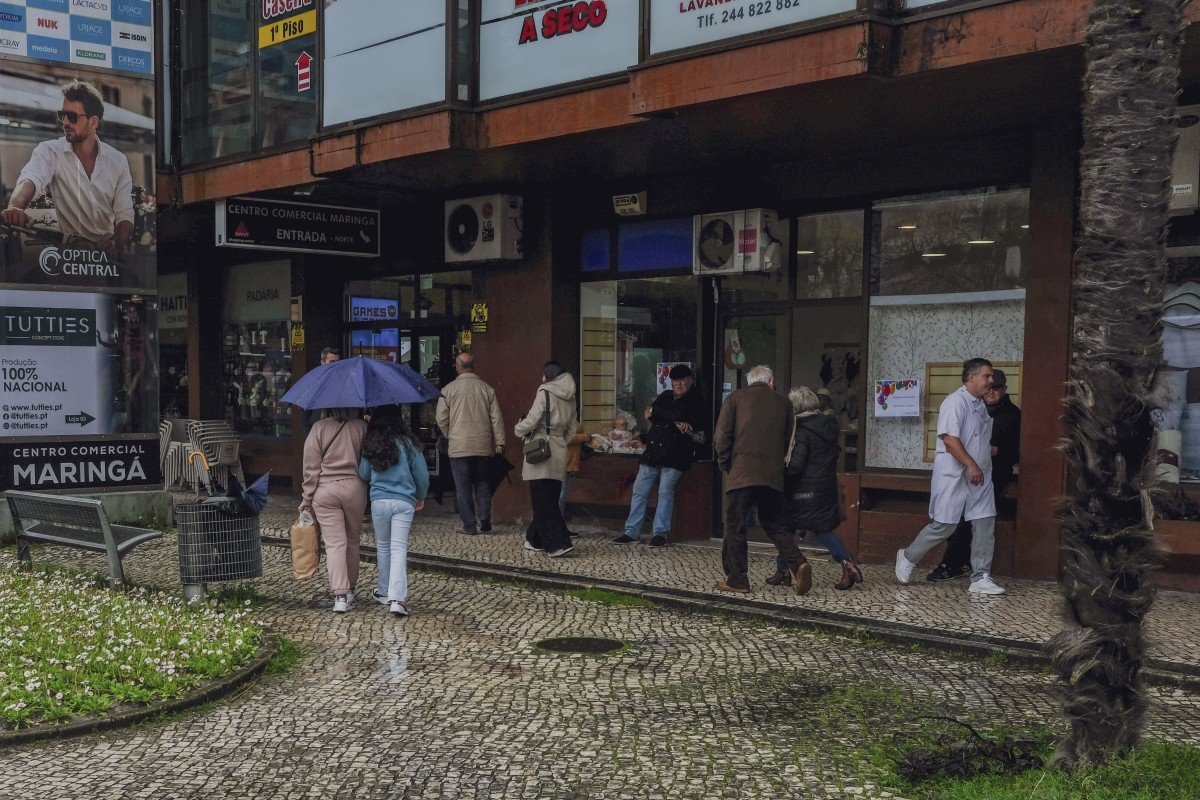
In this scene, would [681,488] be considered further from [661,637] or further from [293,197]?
[293,197]

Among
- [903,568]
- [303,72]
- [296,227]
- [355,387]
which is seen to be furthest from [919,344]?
[303,72]

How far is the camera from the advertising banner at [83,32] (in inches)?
480

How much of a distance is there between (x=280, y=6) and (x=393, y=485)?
7.64 m

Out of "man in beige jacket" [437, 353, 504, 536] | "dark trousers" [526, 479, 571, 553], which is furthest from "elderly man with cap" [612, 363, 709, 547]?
"man in beige jacket" [437, 353, 504, 536]

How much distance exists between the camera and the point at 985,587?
950 cm

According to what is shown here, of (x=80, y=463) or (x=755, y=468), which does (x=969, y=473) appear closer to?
(x=755, y=468)

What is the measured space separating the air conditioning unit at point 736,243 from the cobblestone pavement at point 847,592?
2755mm

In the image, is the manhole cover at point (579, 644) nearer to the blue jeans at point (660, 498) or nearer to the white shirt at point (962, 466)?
the white shirt at point (962, 466)

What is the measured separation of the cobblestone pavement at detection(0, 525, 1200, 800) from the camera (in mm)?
5223

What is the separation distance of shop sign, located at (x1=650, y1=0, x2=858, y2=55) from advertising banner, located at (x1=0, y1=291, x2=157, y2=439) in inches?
253

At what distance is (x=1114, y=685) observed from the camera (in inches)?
185

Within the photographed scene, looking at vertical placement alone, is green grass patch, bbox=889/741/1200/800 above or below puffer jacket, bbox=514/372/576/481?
below

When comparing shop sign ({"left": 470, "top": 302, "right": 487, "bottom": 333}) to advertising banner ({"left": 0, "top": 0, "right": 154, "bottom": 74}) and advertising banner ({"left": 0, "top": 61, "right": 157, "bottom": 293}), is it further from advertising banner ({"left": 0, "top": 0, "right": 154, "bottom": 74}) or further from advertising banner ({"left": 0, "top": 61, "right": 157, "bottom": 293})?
advertising banner ({"left": 0, "top": 0, "right": 154, "bottom": 74})

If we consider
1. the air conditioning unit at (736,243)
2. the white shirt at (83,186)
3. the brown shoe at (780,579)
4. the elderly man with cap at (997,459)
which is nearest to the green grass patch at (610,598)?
the brown shoe at (780,579)
